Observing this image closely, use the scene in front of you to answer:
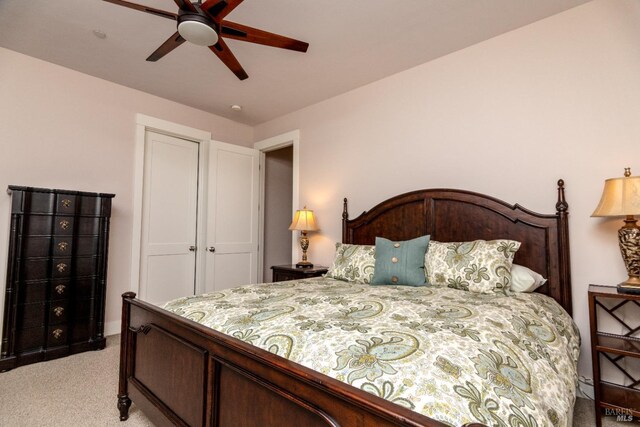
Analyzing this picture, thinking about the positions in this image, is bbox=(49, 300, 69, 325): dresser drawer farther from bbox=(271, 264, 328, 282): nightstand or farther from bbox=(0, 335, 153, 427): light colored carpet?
bbox=(271, 264, 328, 282): nightstand

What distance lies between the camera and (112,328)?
3.48 m

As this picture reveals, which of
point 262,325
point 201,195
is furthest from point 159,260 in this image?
point 262,325

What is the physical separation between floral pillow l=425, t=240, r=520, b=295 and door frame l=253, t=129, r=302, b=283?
7.12ft

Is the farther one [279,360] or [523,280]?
[523,280]

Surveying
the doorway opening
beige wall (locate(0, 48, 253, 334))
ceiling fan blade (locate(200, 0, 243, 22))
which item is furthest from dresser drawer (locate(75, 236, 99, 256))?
ceiling fan blade (locate(200, 0, 243, 22))

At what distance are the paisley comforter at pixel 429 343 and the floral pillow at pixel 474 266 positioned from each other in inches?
5.4

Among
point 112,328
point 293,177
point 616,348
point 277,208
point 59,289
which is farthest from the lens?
point 277,208

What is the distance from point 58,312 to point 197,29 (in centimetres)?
268

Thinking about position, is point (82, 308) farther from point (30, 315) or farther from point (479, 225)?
point (479, 225)

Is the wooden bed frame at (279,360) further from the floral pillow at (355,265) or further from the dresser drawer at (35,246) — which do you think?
the dresser drawer at (35,246)

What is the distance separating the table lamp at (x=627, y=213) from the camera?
1836mm

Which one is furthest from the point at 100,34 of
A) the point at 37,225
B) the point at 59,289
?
the point at 59,289

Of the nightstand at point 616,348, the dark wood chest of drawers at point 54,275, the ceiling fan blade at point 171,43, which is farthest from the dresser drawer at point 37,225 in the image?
the nightstand at point 616,348

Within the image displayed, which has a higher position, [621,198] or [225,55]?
[225,55]
